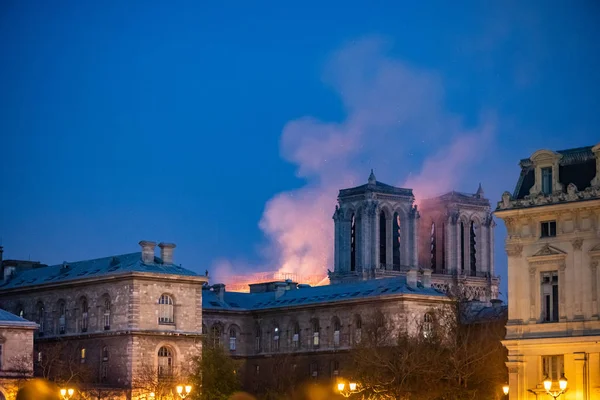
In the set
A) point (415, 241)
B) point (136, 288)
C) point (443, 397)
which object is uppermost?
point (415, 241)

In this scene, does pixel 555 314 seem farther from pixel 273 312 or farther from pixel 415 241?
pixel 415 241

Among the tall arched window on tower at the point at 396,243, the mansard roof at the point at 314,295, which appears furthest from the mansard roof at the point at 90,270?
the tall arched window on tower at the point at 396,243

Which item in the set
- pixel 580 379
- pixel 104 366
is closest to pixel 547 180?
pixel 580 379

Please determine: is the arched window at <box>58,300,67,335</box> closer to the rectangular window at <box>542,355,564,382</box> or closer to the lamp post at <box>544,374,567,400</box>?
the rectangular window at <box>542,355,564,382</box>

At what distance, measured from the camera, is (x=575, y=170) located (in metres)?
62.7

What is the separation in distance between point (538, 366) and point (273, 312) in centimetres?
5150

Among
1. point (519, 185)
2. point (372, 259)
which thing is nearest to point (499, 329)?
point (519, 185)

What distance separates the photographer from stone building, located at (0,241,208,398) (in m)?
90.2

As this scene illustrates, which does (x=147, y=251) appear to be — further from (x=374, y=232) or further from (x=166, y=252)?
(x=374, y=232)

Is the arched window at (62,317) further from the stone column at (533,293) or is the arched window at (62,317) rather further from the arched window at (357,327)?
the stone column at (533,293)

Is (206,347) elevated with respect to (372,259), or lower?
lower

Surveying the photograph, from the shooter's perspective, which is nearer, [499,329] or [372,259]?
[499,329]

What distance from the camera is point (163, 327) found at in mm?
92250

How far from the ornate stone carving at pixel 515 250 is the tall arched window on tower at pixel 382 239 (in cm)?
8017
